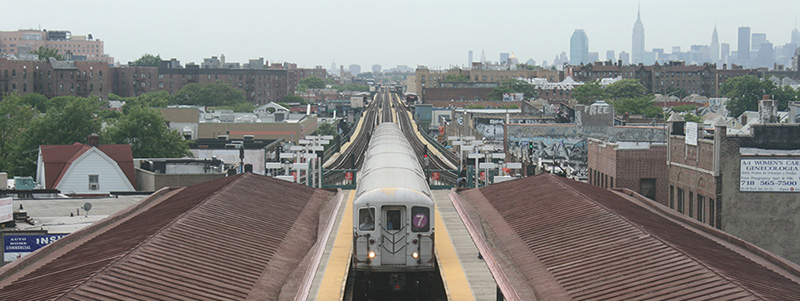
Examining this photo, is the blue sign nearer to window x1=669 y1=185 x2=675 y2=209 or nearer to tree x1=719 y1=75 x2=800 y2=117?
window x1=669 y1=185 x2=675 y2=209

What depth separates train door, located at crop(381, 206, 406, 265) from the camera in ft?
71.3

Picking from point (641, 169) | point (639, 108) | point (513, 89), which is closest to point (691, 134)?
point (641, 169)

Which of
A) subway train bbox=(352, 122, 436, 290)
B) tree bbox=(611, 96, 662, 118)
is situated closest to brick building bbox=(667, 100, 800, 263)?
subway train bbox=(352, 122, 436, 290)

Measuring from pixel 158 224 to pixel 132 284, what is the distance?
5.75 metres

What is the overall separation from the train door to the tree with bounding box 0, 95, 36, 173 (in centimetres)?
5075

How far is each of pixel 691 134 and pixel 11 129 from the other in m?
63.0

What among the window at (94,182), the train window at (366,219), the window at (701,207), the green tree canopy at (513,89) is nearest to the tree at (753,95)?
the green tree canopy at (513,89)

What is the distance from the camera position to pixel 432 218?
2200 centimetres

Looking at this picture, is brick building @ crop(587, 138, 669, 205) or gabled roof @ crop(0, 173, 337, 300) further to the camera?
brick building @ crop(587, 138, 669, 205)

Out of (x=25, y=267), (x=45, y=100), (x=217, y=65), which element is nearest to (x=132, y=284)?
(x=25, y=267)

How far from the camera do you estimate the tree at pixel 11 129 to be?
221 feet

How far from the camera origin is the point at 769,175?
100ft

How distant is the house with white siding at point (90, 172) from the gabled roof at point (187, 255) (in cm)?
2653

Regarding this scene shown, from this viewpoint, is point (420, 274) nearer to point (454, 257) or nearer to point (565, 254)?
point (454, 257)
